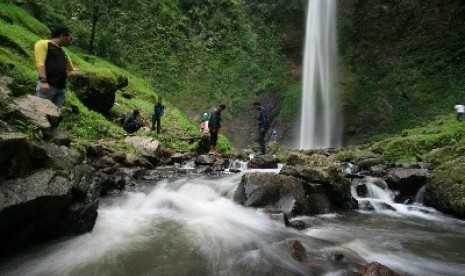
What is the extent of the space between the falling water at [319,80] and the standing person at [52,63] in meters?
27.2

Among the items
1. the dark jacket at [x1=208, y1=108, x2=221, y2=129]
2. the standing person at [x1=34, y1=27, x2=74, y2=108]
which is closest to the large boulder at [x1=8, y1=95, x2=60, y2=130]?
the standing person at [x1=34, y1=27, x2=74, y2=108]

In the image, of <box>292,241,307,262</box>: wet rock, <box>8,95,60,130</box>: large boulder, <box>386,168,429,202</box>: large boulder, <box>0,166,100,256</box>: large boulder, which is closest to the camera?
<box>0,166,100,256</box>: large boulder

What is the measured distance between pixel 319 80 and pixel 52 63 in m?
31.9

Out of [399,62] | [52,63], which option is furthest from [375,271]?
[399,62]

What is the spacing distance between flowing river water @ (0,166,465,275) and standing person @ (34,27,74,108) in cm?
245

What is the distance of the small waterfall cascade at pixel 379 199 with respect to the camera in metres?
9.76

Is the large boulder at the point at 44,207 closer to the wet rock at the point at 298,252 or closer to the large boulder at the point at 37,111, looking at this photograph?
the large boulder at the point at 37,111

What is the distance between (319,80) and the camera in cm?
3697

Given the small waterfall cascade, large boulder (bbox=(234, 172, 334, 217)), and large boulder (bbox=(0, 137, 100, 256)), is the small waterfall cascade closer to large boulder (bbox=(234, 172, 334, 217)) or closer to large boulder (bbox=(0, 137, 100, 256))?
large boulder (bbox=(234, 172, 334, 217))

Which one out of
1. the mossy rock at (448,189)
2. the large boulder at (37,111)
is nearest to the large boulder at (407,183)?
the mossy rock at (448,189)

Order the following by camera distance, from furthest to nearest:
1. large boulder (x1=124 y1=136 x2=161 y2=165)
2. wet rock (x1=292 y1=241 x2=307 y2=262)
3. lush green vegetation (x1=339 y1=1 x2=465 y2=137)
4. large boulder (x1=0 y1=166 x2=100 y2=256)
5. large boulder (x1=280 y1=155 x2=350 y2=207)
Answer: lush green vegetation (x1=339 y1=1 x2=465 y2=137) < large boulder (x1=124 y1=136 x2=161 y2=165) < large boulder (x1=280 y1=155 x2=350 y2=207) < wet rock (x1=292 y1=241 x2=307 y2=262) < large boulder (x1=0 y1=166 x2=100 y2=256)

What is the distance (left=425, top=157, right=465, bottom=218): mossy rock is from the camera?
9.09m

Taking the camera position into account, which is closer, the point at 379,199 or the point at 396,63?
the point at 379,199

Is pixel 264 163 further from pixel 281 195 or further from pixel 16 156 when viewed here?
pixel 16 156
